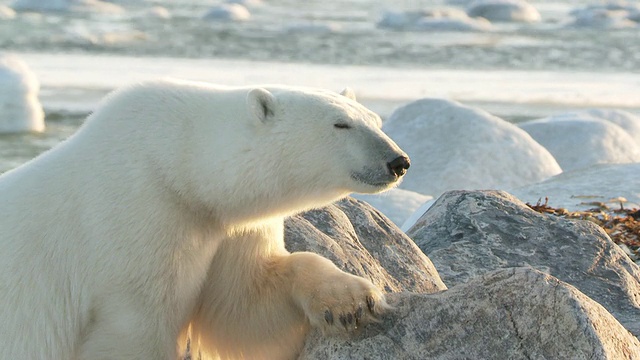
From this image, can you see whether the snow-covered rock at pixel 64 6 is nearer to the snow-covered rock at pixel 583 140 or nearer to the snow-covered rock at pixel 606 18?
the snow-covered rock at pixel 606 18

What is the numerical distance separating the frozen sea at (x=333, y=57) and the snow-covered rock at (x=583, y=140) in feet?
8.65

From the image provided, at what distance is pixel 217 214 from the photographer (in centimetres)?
318

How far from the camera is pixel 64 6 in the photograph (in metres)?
22.2

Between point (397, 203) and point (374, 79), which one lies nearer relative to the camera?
point (397, 203)

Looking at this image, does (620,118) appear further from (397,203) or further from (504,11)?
(504,11)

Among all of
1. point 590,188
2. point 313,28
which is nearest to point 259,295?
point 590,188

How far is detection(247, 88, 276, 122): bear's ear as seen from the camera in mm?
3178

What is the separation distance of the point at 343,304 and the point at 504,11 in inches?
848

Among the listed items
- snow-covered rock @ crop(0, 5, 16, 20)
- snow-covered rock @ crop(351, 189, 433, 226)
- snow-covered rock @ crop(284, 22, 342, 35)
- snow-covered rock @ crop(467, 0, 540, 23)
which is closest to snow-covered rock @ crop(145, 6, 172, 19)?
snow-covered rock @ crop(0, 5, 16, 20)

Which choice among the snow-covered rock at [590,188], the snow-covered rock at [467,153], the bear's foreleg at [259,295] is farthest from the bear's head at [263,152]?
the snow-covered rock at [467,153]

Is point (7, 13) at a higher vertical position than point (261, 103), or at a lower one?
lower

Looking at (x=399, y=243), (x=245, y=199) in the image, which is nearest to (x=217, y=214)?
(x=245, y=199)

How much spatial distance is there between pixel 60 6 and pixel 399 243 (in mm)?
19119

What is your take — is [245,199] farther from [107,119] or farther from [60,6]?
[60,6]
